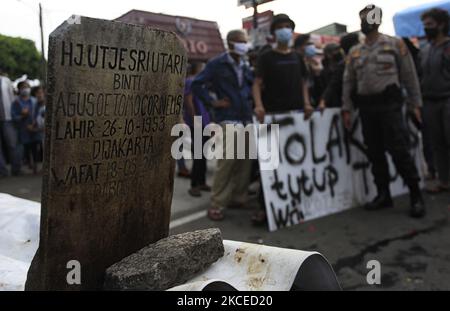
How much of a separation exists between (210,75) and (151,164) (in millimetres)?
2991

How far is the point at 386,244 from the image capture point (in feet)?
12.2

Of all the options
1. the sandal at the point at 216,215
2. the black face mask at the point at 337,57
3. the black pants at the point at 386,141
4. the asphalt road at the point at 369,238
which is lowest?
the asphalt road at the point at 369,238

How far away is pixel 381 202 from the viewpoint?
4754 millimetres

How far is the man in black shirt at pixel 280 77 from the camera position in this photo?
4.53 meters

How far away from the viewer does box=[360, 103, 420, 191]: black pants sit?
175 inches

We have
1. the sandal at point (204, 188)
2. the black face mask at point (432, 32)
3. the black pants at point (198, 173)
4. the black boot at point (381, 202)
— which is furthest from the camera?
the sandal at point (204, 188)

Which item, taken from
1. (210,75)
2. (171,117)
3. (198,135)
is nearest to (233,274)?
(171,117)

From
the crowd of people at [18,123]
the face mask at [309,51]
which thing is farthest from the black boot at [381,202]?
the crowd of people at [18,123]

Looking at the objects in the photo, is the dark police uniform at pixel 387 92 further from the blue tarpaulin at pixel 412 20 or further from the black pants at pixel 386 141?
the blue tarpaulin at pixel 412 20

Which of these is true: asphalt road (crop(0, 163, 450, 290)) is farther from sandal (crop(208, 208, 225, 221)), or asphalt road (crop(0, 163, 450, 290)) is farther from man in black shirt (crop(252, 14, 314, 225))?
man in black shirt (crop(252, 14, 314, 225))

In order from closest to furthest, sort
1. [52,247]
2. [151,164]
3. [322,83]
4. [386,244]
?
[52,247], [151,164], [386,244], [322,83]

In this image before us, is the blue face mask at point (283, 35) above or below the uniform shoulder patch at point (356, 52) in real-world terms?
above

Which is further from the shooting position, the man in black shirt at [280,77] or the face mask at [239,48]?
the face mask at [239,48]

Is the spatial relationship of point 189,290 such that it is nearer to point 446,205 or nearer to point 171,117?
point 171,117
